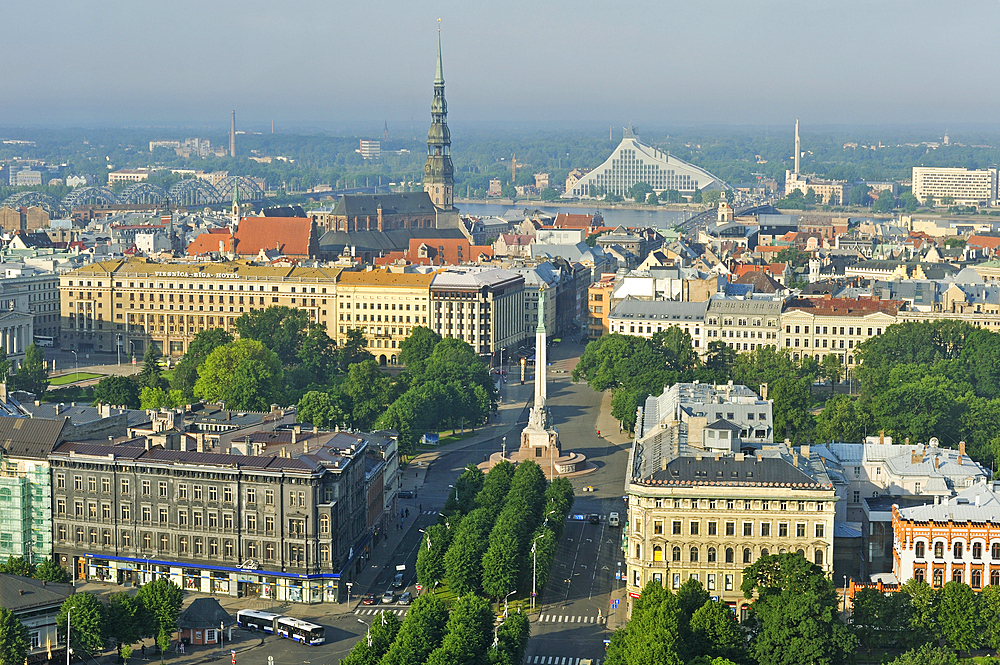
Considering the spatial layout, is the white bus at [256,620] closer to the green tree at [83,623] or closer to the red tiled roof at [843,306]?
the green tree at [83,623]

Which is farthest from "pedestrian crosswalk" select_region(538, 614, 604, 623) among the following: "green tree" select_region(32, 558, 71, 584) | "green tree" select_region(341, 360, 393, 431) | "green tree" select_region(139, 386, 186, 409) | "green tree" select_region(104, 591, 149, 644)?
"green tree" select_region(139, 386, 186, 409)

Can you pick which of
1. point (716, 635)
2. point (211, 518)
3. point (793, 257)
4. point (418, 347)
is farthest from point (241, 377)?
point (793, 257)

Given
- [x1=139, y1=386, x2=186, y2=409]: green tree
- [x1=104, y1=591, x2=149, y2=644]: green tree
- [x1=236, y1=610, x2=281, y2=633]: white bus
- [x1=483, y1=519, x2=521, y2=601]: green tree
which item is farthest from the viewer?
[x1=139, y1=386, x2=186, y2=409]: green tree

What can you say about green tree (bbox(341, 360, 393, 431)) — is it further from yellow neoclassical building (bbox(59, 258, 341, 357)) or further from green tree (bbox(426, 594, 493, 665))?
green tree (bbox(426, 594, 493, 665))

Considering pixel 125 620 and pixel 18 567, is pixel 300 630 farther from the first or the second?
pixel 18 567

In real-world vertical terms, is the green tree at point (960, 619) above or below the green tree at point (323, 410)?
below

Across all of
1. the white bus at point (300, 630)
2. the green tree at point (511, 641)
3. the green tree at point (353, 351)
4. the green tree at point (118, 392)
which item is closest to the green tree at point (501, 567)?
the green tree at point (511, 641)
